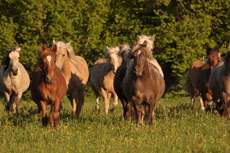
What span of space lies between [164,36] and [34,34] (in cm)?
721

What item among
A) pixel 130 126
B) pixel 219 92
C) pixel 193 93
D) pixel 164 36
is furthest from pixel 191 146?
pixel 164 36

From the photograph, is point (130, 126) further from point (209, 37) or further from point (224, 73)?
point (209, 37)

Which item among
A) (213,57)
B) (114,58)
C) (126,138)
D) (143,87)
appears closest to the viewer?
(126,138)

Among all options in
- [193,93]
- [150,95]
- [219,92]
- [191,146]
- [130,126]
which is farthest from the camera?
[193,93]

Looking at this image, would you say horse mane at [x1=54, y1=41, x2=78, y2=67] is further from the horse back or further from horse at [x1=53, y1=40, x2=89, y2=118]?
the horse back

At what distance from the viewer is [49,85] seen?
1123 centimetres

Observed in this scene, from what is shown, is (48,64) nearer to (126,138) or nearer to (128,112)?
(126,138)

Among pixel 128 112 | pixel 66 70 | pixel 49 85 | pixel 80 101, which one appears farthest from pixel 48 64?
pixel 80 101

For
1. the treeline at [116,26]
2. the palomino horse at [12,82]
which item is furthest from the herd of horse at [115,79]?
the treeline at [116,26]

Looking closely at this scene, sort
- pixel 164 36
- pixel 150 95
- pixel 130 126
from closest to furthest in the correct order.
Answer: pixel 130 126
pixel 150 95
pixel 164 36

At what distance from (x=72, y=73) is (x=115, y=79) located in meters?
2.00

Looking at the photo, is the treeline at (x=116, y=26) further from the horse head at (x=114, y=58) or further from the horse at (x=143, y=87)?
the horse at (x=143, y=87)

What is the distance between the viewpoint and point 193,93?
1953 cm

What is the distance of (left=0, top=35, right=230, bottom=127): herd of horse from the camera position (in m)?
11.0
